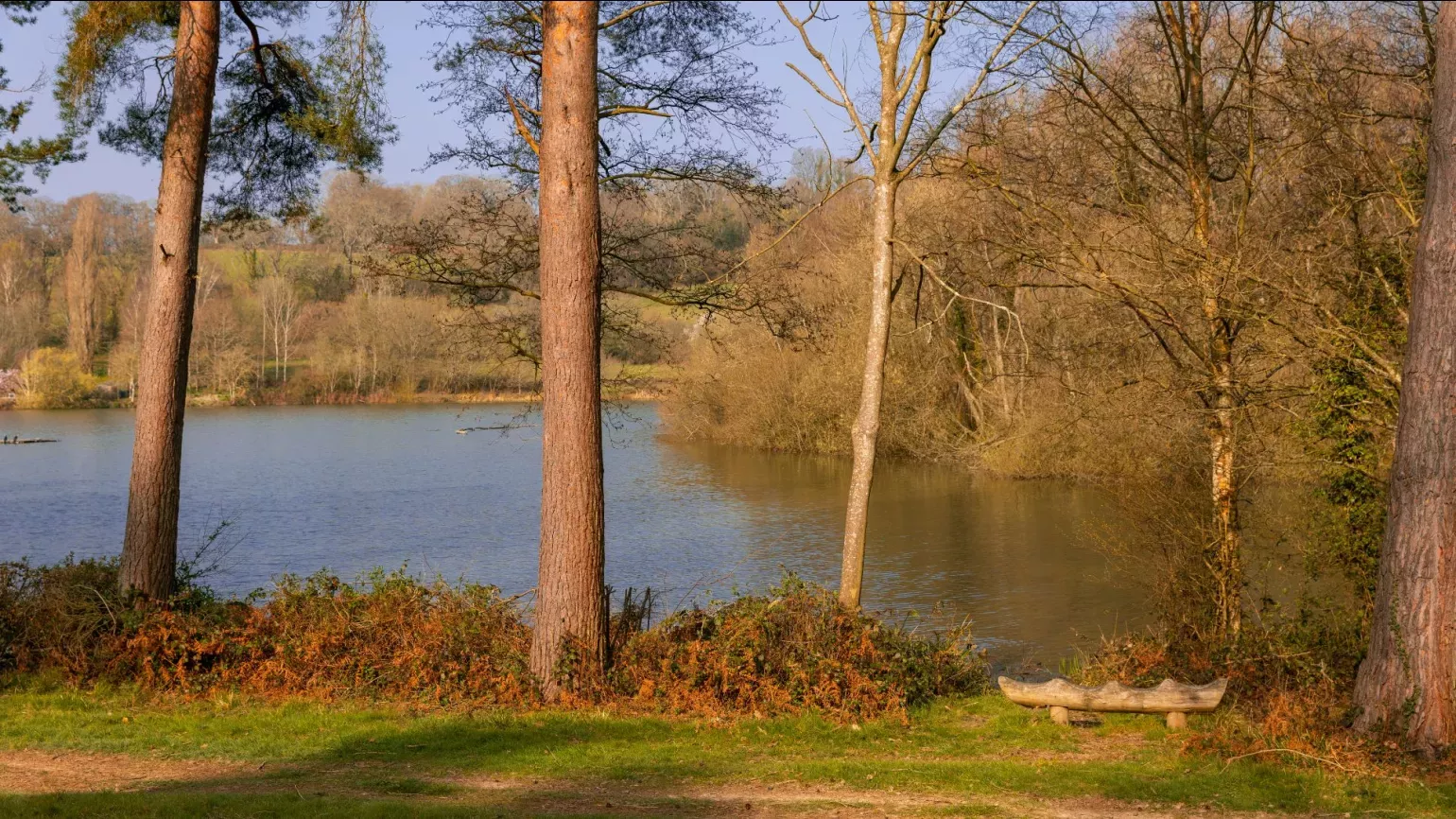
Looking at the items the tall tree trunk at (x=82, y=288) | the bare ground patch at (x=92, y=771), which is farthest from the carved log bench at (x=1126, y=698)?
the tall tree trunk at (x=82, y=288)

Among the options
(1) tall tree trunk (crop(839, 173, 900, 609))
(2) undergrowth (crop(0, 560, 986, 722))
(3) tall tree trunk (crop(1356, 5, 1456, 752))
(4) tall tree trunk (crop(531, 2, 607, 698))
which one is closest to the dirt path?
(3) tall tree trunk (crop(1356, 5, 1456, 752))

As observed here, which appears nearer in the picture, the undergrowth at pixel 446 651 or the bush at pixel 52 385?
the undergrowth at pixel 446 651

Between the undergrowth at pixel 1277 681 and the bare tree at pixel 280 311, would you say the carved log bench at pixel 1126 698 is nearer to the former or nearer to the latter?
the undergrowth at pixel 1277 681

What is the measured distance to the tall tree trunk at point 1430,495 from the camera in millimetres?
6598

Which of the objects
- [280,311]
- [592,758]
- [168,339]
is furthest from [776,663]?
[280,311]

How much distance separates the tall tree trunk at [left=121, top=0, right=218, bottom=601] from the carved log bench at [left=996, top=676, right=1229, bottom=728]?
6.98 metres

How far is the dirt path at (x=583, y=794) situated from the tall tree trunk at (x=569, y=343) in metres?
1.95

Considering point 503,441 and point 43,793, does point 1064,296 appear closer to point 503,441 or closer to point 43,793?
point 43,793

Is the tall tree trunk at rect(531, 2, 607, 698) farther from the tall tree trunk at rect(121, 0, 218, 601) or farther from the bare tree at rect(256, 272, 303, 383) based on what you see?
the bare tree at rect(256, 272, 303, 383)

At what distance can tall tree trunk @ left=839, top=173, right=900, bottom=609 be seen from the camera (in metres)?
9.73

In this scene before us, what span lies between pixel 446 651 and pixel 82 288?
209 ft

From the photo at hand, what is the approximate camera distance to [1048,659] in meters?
13.3

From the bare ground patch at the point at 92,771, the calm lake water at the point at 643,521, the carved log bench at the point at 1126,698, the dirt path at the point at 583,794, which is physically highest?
the carved log bench at the point at 1126,698

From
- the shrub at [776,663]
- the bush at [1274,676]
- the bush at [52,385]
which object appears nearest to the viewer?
the bush at [1274,676]
